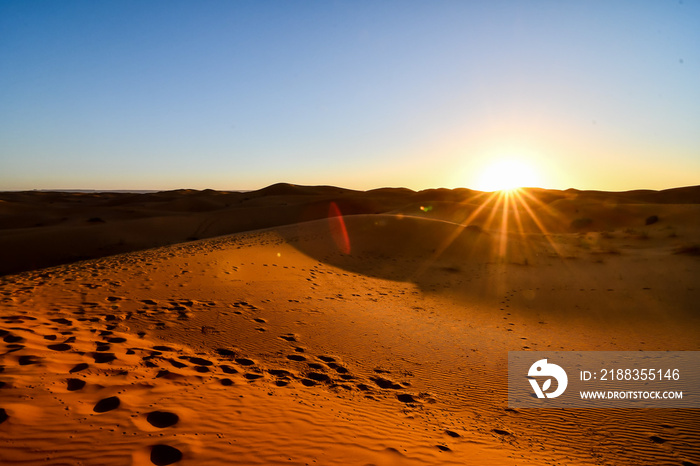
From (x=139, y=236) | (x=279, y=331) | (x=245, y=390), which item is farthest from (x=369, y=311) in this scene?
(x=139, y=236)

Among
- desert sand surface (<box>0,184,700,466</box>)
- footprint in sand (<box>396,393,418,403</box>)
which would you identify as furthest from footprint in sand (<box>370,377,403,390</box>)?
footprint in sand (<box>396,393,418,403</box>)

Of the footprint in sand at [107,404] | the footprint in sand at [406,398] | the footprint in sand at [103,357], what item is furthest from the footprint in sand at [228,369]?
the footprint in sand at [406,398]

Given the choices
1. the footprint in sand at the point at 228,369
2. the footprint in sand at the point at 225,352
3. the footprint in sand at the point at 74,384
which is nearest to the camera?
the footprint in sand at the point at 74,384

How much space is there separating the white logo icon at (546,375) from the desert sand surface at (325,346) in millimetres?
494

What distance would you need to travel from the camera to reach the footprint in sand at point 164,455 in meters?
3.08

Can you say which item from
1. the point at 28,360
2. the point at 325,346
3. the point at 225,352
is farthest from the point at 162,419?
the point at 325,346

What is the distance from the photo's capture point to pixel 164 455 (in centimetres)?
316

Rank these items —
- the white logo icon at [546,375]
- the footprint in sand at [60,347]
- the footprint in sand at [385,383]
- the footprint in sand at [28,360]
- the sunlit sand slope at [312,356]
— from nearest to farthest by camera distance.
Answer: the sunlit sand slope at [312,356] < the footprint in sand at [28,360] < the footprint in sand at [60,347] < the footprint in sand at [385,383] < the white logo icon at [546,375]

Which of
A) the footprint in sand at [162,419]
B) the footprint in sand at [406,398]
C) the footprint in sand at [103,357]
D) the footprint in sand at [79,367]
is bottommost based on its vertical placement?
the footprint in sand at [406,398]

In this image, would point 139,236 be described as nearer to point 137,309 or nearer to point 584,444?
point 137,309

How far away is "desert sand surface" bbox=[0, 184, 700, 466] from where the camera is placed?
3621 millimetres

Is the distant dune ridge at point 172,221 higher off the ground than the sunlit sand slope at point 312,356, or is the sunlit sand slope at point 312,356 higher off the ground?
the distant dune ridge at point 172,221

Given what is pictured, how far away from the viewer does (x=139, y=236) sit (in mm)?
22875

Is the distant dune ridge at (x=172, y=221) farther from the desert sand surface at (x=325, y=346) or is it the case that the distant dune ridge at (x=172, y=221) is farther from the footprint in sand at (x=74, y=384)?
the footprint in sand at (x=74, y=384)
